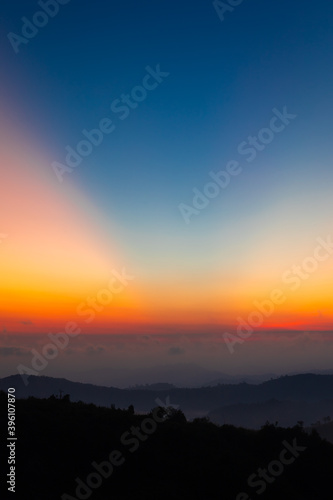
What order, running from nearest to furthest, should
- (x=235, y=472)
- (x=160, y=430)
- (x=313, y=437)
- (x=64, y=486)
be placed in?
(x=64, y=486)
(x=235, y=472)
(x=160, y=430)
(x=313, y=437)

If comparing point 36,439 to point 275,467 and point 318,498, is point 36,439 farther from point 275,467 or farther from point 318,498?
point 318,498

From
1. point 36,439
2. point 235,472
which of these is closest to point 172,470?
point 235,472

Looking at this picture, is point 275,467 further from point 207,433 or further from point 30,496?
point 30,496

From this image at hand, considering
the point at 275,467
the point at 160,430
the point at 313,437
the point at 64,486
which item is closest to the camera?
the point at 64,486

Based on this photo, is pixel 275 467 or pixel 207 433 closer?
pixel 275 467

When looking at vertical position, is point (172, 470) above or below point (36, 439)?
below

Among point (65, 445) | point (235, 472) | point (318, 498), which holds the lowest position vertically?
point (318, 498)
